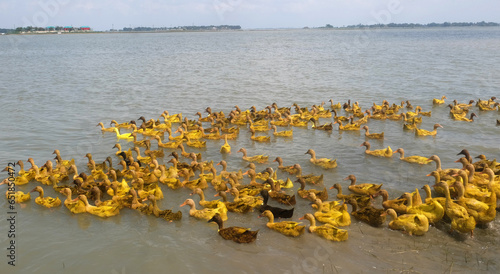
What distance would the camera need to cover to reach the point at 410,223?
9156 millimetres

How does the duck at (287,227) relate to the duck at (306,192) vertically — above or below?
below

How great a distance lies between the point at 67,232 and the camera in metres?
9.77

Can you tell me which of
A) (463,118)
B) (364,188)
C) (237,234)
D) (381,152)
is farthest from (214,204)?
(463,118)

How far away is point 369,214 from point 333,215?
0.84 metres

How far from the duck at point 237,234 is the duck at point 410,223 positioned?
3170 mm

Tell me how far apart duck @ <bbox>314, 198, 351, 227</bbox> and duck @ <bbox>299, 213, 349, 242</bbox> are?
44 centimetres

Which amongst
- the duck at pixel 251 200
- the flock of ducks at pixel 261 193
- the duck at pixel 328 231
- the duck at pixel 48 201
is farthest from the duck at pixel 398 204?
the duck at pixel 48 201

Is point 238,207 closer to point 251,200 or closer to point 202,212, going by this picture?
point 251,200

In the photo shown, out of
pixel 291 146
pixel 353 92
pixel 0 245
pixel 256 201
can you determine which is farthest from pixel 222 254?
pixel 353 92

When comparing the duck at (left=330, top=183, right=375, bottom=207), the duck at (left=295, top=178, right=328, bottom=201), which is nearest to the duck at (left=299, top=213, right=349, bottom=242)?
the duck at (left=295, top=178, right=328, bottom=201)

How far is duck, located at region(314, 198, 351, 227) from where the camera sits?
966 centimetres

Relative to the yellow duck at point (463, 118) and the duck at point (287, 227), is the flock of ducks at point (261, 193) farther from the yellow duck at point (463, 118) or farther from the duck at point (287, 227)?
the yellow duck at point (463, 118)

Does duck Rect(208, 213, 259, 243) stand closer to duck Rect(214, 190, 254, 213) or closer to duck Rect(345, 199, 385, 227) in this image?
duck Rect(214, 190, 254, 213)

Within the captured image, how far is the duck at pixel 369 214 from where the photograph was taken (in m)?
9.57
